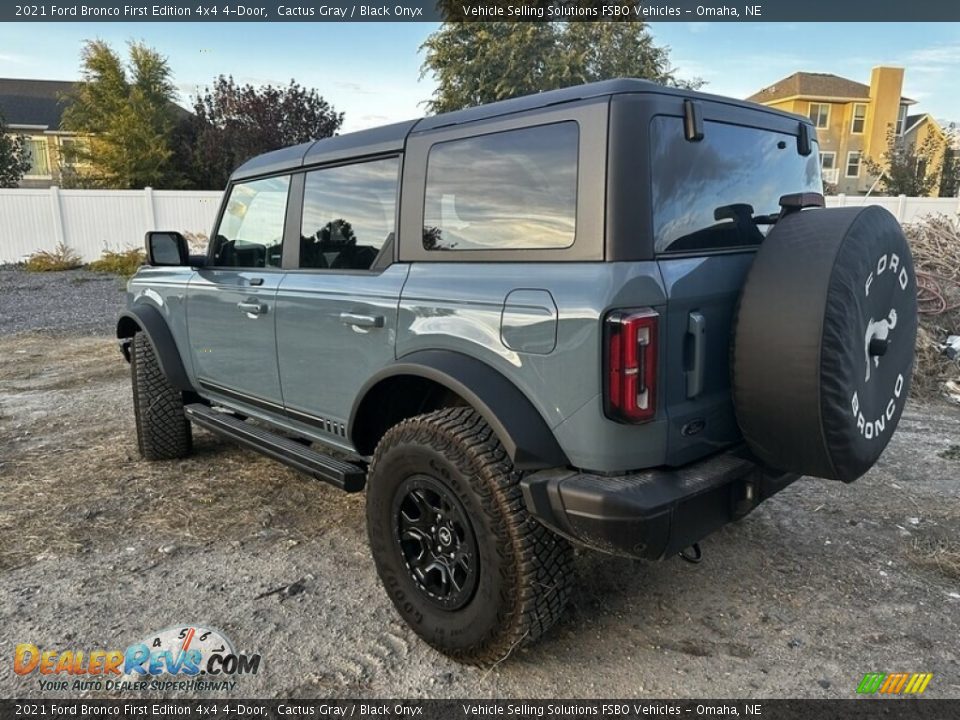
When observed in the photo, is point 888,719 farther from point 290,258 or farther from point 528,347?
point 290,258

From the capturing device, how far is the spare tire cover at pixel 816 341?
6.79 ft

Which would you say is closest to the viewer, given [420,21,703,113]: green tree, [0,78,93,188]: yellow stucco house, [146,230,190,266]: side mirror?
[146,230,190,266]: side mirror

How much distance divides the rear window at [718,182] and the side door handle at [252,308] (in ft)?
7.05

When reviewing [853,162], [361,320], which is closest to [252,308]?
[361,320]

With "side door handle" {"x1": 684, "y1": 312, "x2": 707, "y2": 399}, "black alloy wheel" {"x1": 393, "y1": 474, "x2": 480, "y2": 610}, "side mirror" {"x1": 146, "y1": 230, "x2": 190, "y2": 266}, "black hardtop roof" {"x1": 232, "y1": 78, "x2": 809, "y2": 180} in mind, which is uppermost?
"black hardtop roof" {"x1": 232, "y1": 78, "x2": 809, "y2": 180}

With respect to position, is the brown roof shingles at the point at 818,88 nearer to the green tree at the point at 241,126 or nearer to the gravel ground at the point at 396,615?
the green tree at the point at 241,126

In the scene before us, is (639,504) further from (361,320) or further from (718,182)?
(361,320)

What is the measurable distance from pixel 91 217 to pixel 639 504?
1913cm

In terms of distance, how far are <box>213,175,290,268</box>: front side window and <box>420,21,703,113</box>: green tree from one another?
18404mm

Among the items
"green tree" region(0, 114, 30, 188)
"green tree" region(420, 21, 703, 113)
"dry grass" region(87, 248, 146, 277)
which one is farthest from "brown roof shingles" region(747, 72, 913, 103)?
"green tree" region(0, 114, 30, 188)

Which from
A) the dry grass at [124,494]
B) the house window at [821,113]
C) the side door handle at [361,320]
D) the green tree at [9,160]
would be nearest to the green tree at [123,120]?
the green tree at [9,160]

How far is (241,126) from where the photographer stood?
76.6ft

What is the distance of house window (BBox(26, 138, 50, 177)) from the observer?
35.1m

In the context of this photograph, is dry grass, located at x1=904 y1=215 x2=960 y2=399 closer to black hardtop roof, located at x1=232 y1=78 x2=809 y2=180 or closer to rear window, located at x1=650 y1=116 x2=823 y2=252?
rear window, located at x1=650 y1=116 x2=823 y2=252
